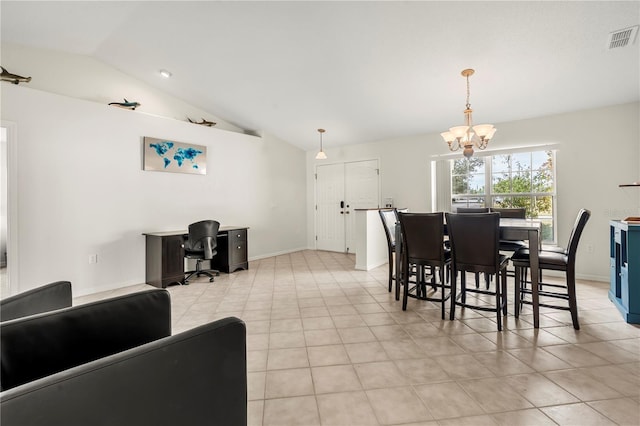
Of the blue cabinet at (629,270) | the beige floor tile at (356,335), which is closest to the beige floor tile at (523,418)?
the beige floor tile at (356,335)

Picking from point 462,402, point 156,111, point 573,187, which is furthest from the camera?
point 156,111

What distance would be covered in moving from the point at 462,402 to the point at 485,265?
4.23 ft

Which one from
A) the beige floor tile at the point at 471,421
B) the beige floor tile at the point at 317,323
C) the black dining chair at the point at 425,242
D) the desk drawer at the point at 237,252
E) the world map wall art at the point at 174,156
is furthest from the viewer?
the desk drawer at the point at 237,252

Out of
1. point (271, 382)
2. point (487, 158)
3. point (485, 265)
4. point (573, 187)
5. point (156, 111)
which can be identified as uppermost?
point (156, 111)

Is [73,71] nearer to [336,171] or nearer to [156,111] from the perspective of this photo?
[156,111]

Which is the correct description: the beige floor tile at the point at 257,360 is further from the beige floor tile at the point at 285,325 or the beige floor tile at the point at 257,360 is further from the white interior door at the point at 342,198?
the white interior door at the point at 342,198

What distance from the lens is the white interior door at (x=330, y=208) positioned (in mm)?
6559

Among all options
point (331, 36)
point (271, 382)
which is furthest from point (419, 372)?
point (331, 36)

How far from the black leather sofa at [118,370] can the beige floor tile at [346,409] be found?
612mm

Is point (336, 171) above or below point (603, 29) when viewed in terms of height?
below

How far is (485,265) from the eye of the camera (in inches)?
99.4

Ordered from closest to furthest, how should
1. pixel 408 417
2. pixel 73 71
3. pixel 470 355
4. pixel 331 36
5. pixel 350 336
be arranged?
pixel 408 417 < pixel 470 355 < pixel 350 336 < pixel 331 36 < pixel 73 71

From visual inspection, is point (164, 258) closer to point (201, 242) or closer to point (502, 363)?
Answer: point (201, 242)

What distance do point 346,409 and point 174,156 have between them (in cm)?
432
